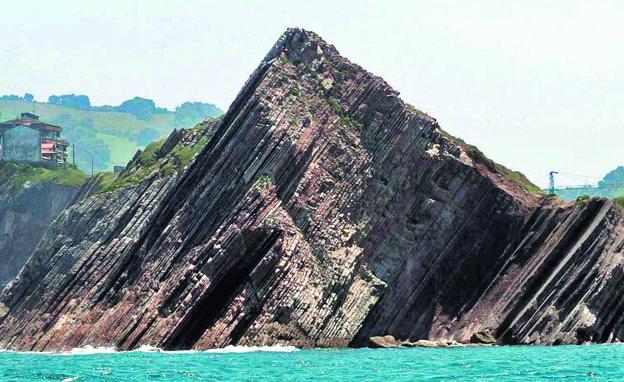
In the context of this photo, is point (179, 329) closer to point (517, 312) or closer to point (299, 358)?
point (299, 358)

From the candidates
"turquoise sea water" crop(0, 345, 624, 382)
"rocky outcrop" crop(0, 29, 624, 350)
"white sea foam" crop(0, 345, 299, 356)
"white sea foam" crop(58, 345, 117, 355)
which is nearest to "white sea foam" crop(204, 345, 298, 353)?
"white sea foam" crop(0, 345, 299, 356)

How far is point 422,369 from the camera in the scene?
8894cm

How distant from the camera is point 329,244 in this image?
4904 inches

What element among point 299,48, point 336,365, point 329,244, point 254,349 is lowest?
point 254,349

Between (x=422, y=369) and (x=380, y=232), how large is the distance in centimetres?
3943

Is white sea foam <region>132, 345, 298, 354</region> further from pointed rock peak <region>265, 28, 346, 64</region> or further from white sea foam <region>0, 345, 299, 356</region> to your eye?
pointed rock peak <region>265, 28, 346, 64</region>

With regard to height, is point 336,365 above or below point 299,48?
below

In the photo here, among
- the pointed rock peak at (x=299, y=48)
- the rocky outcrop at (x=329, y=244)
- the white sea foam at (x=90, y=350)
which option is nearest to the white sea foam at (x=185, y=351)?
the white sea foam at (x=90, y=350)

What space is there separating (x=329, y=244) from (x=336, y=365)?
30.8 metres

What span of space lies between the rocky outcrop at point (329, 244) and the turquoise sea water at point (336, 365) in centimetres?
525

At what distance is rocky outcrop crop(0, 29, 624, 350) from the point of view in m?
119

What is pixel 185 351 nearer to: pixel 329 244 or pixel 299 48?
pixel 329 244

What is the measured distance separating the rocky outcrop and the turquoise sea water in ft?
17.2

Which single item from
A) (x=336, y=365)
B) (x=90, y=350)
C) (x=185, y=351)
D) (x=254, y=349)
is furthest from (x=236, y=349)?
(x=336, y=365)
